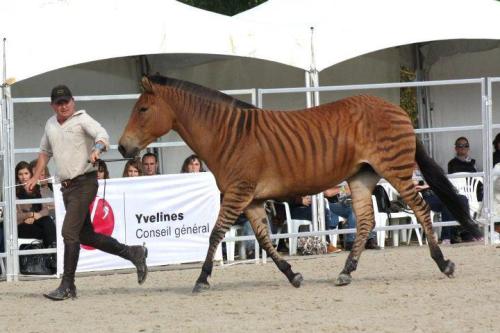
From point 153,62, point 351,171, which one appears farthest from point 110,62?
point 351,171

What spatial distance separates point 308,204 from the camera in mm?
14289

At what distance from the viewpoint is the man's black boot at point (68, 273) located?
10.4 meters

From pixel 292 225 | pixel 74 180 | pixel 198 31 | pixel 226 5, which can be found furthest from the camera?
pixel 226 5

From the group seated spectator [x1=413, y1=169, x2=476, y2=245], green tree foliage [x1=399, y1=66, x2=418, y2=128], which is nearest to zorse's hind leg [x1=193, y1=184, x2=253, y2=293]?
seated spectator [x1=413, y1=169, x2=476, y2=245]

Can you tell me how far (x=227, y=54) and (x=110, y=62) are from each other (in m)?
2.52

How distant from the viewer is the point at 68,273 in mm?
10469

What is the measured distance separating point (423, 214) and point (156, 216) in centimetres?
301

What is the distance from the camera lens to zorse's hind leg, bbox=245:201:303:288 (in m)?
10.8

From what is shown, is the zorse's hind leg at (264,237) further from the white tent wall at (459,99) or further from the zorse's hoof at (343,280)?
the white tent wall at (459,99)

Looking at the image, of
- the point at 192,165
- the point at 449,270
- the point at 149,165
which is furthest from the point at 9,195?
the point at 449,270

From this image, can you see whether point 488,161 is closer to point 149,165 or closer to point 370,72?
point 370,72

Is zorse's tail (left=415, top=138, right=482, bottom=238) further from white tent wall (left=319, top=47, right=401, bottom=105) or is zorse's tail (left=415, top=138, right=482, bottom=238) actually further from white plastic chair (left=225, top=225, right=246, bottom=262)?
white tent wall (left=319, top=47, right=401, bottom=105)

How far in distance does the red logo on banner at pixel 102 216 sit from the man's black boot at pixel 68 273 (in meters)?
1.95

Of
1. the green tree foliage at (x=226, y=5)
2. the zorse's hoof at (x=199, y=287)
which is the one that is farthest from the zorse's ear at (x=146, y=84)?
the green tree foliage at (x=226, y=5)
